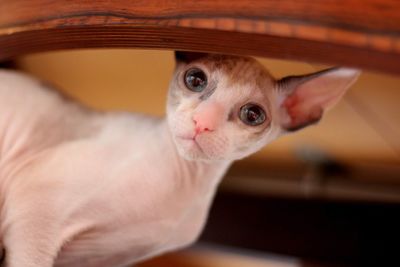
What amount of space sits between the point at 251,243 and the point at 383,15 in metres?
1.47

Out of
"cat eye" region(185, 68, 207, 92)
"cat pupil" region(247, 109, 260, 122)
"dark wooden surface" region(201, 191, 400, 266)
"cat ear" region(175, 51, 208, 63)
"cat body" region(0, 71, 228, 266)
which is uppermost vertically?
"cat ear" region(175, 51, 208, 63)

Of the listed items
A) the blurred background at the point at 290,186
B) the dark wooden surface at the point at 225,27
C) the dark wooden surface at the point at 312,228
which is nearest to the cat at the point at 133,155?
the dark wooden surface at the point at 225,27

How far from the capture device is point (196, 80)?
892 millimetres

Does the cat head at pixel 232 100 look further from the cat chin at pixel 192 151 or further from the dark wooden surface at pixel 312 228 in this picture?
the dark wooden surface at pixel 312 228

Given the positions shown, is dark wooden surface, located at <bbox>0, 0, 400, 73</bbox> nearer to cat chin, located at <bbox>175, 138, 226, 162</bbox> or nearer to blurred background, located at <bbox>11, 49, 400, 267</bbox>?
cat chin, located at <bbox>175, 138, 226, 162</bbox>

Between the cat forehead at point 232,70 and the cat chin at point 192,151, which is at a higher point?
the cat forehead at point 232,70

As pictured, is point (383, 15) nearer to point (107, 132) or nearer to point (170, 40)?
point (170, 40)

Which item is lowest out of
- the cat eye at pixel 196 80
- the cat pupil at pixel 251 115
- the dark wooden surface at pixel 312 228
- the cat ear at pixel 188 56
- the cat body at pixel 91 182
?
the dark wooden surface at pixel 312 228

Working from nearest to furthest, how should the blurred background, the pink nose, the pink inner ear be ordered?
the pink nose, the pink inner ear, the blurred background

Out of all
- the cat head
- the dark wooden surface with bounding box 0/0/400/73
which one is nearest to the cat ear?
the cat head

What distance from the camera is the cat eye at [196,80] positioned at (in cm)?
89

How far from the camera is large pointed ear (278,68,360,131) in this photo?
0.85 m

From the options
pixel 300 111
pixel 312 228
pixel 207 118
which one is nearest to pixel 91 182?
pixel 207 118

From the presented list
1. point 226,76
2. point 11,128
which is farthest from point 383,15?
point 11,128
